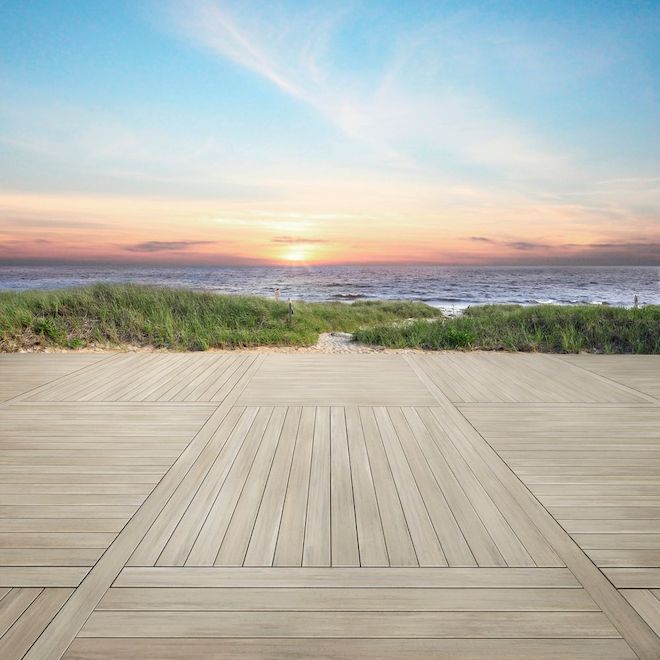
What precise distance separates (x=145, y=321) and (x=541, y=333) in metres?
6.29

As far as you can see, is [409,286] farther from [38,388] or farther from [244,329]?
[38,388]

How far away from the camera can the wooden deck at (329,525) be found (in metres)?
1.11

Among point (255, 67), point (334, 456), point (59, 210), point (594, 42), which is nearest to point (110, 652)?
point (334, 456)

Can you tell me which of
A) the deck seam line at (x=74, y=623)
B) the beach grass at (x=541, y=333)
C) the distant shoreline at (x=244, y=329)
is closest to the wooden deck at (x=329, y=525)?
the deck seam line at (x=74, y=623)

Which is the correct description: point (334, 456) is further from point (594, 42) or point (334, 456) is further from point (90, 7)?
point (594, 42)

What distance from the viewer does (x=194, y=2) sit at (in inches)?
267

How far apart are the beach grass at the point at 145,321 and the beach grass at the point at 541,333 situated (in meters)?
1.62

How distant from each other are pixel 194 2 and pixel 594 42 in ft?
25.1

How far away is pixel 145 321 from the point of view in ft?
21.7

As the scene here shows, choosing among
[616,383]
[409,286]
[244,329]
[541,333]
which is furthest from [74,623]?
[409,286]

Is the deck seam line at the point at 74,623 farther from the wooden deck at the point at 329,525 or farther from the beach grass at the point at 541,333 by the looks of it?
the beach grass at the point at 541,333

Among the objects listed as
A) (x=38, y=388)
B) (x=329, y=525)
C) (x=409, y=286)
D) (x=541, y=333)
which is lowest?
(x=409, y=286)

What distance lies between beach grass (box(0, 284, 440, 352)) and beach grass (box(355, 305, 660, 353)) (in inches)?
63.8

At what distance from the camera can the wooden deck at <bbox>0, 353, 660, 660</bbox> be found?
111cm
